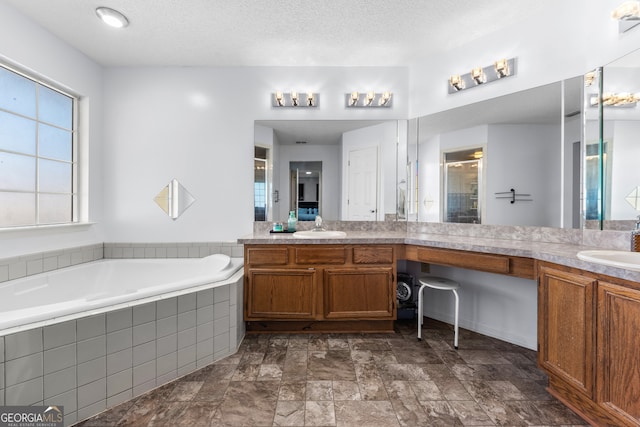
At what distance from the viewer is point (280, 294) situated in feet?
7.32

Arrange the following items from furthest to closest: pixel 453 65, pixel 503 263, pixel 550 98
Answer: pixel 453 65, pixel 550 98, pixel 503 263

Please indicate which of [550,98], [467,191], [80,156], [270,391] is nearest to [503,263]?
[467,191]

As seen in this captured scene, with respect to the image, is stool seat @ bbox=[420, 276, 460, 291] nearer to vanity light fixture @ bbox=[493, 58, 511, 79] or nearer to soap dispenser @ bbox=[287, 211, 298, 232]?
soap dispenser @ bbox=[287, 211, 298, 232]

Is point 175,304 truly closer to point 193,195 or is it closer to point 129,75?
point 193,195

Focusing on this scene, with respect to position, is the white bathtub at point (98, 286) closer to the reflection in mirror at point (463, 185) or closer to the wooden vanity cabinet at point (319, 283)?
the wooden vanity cabinet at point (319, 283)

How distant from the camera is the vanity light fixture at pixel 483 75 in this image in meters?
2.13

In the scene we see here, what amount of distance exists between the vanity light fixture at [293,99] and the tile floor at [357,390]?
7.31 ft

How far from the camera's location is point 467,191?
7.63ft

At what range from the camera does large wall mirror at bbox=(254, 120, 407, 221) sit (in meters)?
2.70

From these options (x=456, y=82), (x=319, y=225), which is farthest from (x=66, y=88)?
(x=456, y=82)

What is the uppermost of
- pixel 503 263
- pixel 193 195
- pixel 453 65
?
pixel 453 65

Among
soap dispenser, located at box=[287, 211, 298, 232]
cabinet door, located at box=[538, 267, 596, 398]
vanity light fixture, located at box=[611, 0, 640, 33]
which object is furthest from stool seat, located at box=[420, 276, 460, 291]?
vanity light fixture, located at box=[611, 0, 640, 33]

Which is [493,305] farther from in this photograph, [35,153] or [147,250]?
[35,153]

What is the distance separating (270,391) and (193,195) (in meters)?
1.96
